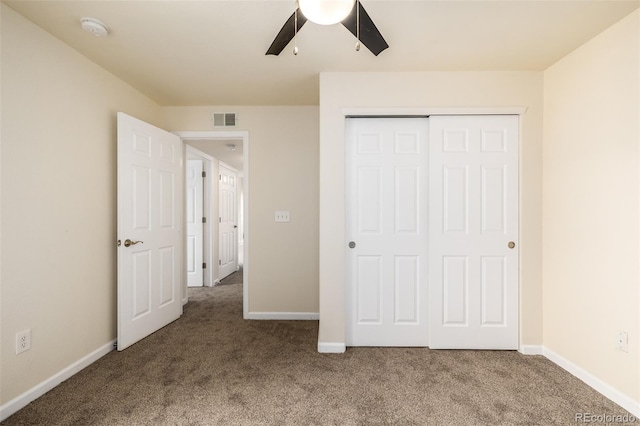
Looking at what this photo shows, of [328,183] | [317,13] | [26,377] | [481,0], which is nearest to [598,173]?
[481,0]

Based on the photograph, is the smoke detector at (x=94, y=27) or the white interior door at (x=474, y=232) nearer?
the smoke detector at (x=94, y=27)

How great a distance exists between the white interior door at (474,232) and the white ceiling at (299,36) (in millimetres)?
548

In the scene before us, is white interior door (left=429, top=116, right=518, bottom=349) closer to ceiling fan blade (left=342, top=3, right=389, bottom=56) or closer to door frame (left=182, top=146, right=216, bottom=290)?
ceiling fan blade (left=342, top=3, right=389, bottom=56)

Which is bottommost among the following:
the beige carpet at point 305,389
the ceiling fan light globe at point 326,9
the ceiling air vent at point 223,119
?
the beige carpet at point 305,389

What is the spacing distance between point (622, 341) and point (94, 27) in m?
3.81

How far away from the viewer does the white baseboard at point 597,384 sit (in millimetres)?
1767

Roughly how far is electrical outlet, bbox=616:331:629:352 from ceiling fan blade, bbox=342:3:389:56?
7.41ft

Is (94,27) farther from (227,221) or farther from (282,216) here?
(227,221)

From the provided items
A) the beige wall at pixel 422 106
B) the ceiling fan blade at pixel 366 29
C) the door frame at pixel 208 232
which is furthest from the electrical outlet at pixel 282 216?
the ceiling fan blade at pixel 366 29

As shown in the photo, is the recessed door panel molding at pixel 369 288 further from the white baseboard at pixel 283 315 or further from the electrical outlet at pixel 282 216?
the electrical outlet at pixel 282 216

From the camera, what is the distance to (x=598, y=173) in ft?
6.55

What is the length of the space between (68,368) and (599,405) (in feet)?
11.5

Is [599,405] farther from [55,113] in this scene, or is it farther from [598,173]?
[55,113]

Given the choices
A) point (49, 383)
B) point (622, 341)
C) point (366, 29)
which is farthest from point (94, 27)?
point (622, 341)
